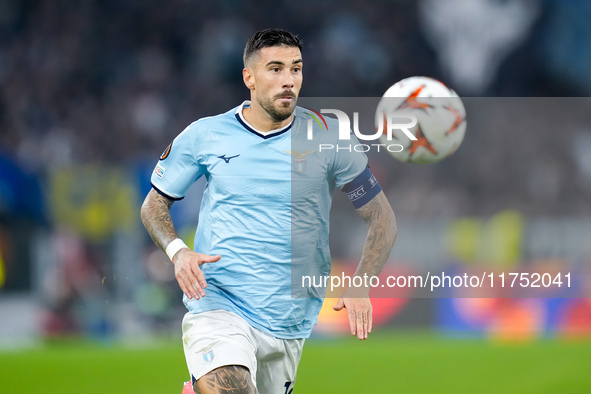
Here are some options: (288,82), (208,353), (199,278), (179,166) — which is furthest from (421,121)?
(208,353)

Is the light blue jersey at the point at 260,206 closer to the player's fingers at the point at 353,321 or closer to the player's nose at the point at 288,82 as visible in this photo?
the player's nose at the point at 288,82

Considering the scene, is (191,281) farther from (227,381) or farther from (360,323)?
(360,323)

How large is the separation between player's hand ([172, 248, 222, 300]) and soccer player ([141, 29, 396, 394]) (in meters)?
0.18

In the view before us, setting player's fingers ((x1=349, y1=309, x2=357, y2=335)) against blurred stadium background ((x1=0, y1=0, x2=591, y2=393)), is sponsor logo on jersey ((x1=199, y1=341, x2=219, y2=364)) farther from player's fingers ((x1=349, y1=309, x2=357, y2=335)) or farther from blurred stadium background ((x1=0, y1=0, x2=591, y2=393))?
blurred stadium background ((x1=0, y1=0, x2=591, y2=393))

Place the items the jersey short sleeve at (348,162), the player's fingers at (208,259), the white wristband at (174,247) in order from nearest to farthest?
the player's fingers at (208,259) → the white wristband at (174,247) → the jersey short sleeve at (348,162)

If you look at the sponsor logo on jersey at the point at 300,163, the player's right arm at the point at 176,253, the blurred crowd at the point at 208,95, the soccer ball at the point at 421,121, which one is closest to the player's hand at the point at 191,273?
the player's right arm at the point at 176,253

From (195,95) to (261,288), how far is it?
1298 cm

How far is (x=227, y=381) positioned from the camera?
12.6 ft

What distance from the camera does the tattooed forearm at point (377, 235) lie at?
4301 millimetres

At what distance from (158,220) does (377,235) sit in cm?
112

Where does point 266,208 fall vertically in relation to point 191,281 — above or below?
above

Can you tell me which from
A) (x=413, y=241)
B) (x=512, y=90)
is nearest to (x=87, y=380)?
(x=413, y=241)

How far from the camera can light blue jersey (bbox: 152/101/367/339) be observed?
431 cm

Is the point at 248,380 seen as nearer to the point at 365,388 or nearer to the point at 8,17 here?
the point at 365,388
